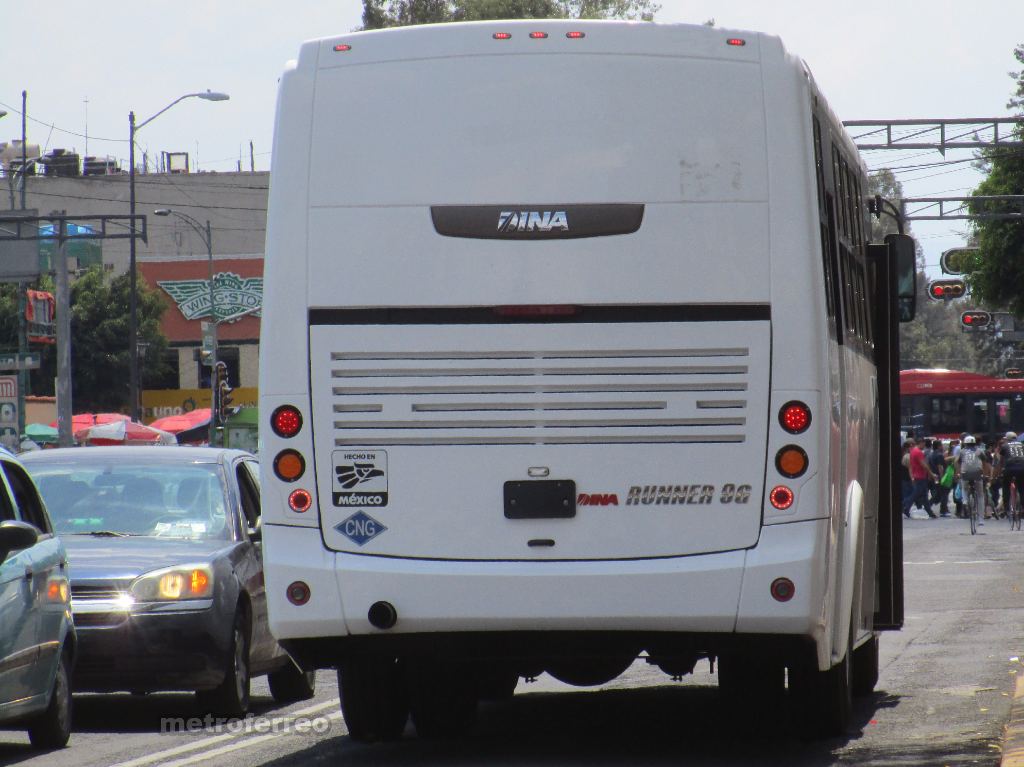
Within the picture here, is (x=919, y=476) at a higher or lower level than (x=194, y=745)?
lower

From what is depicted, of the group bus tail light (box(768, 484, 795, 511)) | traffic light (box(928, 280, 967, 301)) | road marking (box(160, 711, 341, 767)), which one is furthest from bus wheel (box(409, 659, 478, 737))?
traffic light (box(928, 280, 967, 301))

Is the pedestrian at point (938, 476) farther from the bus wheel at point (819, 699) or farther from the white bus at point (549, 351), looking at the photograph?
the white bus at point (549, 351)

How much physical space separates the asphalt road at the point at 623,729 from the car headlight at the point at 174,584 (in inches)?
29.3

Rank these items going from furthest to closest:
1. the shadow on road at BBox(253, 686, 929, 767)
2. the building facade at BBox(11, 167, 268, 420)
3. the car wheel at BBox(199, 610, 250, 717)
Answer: the building facade at BBox(11, 167, 268, 420) → the car wheel at BBox(199, 610, 250, 717) → the shadow on road at BBox(253, 686, 929, 767)

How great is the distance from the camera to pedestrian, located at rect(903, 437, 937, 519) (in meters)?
42.6

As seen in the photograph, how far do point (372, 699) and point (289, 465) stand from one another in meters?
1.59

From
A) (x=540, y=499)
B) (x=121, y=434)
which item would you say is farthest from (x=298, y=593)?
(x=121, y=434)

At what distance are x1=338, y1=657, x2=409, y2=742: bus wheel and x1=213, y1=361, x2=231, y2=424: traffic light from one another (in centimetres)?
4147

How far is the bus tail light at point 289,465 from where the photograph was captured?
312 inches

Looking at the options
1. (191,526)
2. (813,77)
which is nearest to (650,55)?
(813,77)

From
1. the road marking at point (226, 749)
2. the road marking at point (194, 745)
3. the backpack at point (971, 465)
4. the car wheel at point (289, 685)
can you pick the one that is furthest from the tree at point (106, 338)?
the road marking at point (226, 749)

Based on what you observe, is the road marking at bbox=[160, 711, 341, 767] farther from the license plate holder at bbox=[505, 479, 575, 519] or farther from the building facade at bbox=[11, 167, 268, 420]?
the building facade at bbox=[11, 167, 268, 420]

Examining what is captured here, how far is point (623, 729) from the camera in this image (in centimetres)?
995

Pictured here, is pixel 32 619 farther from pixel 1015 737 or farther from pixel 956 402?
pixel 956 402
